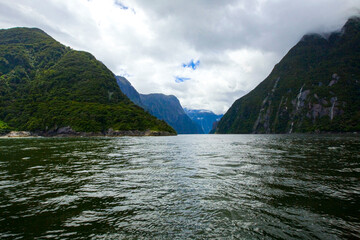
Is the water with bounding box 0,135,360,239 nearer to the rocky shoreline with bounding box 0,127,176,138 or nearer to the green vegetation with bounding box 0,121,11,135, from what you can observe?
the rocky shoreline with bounding box 0,127,176,138

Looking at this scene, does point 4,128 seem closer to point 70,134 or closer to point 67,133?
point 67,133

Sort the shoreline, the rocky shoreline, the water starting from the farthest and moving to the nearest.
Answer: the rocky shoreline → the shoreline → the water

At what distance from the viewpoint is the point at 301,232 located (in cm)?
778

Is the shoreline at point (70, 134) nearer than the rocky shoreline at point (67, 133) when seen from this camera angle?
Yes

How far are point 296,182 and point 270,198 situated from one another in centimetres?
554

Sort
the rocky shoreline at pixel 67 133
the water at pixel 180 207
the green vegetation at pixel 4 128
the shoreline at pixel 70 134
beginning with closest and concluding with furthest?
the water at pixel 180 207 → the green vegetation at pixel 4 128 → the shoreline at pixel 70 134 → the rocky shoreline at pixel 67 133

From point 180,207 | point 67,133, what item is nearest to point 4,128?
point 67,133

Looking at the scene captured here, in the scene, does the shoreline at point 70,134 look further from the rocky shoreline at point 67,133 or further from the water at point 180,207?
the water at point 180,207

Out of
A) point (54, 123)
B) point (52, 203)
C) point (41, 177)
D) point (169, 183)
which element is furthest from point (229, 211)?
point (54, 123)

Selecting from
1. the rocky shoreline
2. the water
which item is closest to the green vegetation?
the rocky shoreline

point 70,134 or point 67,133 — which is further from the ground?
point 67,133

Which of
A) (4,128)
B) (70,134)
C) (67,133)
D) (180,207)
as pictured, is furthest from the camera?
(67,133)

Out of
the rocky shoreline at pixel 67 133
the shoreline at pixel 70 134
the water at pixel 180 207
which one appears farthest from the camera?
the rocky shoreline at pixel 67 133

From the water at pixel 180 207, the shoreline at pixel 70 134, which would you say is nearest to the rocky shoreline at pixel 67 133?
the shoreline at pixel 70 134
